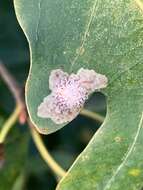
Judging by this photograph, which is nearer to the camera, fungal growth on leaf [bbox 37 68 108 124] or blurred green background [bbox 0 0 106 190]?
fungal growth on leaf [bbox 37 68 108 124]

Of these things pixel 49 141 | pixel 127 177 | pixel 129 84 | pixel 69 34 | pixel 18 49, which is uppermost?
pixel 69 34

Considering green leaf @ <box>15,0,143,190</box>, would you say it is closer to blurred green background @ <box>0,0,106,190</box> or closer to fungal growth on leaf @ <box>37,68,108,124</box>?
fungal growth on leaf @ <box>37,68,108,124</box>

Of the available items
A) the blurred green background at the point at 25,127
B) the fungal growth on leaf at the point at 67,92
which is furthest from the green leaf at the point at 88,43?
the blurred green background at the point at 25,127

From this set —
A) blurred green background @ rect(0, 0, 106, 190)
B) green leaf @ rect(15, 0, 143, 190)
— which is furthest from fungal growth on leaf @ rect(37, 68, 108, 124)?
blurred green background @ rect(0, 0, 106, 190)

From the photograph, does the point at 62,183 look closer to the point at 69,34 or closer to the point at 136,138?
the point at 136,138

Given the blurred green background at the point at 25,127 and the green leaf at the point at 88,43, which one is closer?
the green leaf at the point at 88,43

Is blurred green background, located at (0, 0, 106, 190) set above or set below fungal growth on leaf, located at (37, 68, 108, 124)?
below

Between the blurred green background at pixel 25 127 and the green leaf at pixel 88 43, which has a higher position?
the green leaf at pixel 88 43

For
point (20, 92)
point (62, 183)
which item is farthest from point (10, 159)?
point (62, 183)

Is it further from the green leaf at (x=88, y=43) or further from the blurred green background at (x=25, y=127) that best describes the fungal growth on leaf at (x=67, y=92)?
the blurred green background at (x=25, y=127)
